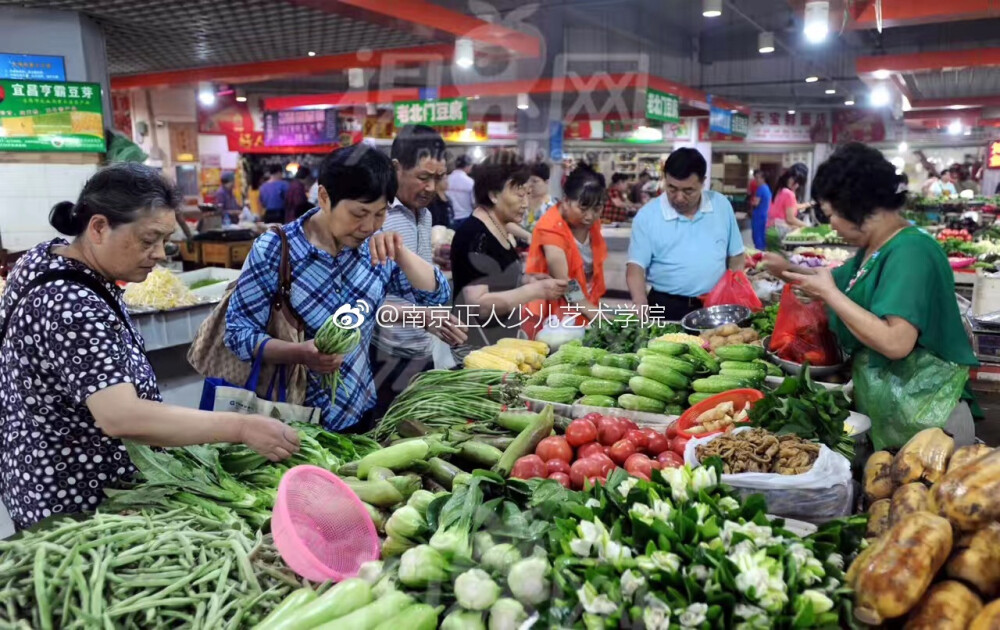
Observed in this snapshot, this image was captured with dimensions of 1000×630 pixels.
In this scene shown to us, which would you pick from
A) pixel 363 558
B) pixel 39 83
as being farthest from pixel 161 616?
pixel 39 83

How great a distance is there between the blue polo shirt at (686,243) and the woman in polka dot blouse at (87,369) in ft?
10.6

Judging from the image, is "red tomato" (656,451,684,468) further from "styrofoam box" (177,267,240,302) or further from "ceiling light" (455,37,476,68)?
"ceiling light" (455,37,476,68)

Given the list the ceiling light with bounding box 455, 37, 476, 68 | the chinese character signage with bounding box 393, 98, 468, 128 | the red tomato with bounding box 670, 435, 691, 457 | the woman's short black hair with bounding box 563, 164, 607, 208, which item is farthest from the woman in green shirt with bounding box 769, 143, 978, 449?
the chinese character signage with bounding box 393, 98, 468, 128

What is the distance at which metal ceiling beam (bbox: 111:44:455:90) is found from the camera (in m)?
10.2

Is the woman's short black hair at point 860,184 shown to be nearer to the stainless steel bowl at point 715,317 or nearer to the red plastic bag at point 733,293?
the stainless steel bowl at point 715,317

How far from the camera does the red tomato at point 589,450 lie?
2359mm

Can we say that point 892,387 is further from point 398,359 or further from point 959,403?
point 398,359

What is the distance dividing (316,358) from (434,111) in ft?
41.4

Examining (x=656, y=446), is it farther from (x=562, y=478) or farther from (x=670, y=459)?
(x=562, y=478)

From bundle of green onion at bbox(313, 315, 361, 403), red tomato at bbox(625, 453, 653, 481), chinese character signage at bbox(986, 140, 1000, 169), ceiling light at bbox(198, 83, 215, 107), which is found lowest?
red tomato at bbox(625, 453, 653, 481)

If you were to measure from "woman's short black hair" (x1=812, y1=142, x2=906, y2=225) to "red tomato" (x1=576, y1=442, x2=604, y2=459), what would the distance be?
4.20ft

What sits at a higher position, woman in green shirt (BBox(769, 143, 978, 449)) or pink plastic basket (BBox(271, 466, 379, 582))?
woman in green shirt (BBox(769, 143, 978, 449))

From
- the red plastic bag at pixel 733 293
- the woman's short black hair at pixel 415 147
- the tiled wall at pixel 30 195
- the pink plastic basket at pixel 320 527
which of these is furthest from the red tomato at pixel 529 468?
the tiled wall at pixel 30 195

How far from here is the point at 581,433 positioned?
2.46m
